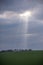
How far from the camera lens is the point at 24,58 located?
325 centimetres

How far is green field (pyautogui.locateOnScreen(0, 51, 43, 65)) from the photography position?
324 centimetres

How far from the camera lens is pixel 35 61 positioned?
3248mm

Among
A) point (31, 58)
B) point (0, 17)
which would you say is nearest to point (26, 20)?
point (0, 17)

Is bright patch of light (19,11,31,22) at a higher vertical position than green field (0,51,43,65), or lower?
higher

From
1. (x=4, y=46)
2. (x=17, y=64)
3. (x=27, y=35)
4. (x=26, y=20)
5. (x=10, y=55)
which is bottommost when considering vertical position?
(x=17, y=64)

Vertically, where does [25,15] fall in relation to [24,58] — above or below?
above

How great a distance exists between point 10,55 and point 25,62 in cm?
37

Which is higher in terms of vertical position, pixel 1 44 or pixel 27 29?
pixel 27 29

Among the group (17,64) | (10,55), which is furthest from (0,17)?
(17,64)

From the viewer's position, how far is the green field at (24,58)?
10.6ft

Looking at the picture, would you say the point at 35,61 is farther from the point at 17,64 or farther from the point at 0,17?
the point at 0,17

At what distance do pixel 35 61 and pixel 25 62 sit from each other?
0.74 feet

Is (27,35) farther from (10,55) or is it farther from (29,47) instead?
(10,55)

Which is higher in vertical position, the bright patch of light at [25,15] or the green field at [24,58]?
the bright patch of light at [25,15]
